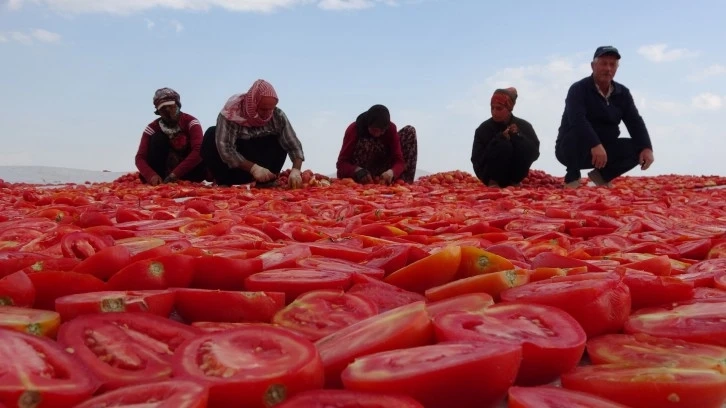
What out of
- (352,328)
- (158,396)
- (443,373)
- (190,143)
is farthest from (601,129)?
(158,396)

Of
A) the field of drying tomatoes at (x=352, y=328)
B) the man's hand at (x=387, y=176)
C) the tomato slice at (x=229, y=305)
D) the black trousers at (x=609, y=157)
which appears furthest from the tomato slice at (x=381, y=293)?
the black trousers at (x=609, y=157)

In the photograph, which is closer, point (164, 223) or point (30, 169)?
point (164, 223)

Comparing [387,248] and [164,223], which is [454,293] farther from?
[164,223]

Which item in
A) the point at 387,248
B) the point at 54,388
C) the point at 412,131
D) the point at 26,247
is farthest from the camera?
the point at 412,131

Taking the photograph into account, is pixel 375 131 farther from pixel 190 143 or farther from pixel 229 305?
pixel 229 305

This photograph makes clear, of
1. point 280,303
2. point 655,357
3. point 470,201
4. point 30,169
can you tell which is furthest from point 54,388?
point 30,169

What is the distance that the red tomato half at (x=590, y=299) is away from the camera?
1584mm

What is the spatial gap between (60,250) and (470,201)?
4456 mm

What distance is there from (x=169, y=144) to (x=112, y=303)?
29.6 feet

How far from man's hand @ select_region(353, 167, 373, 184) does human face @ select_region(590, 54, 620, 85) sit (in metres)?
3.39

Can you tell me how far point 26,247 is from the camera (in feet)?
9.05

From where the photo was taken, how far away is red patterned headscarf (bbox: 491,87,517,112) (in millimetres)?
9430

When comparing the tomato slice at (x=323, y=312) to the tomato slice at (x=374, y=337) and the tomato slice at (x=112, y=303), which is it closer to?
the tomato slice at (x=374, y=337)

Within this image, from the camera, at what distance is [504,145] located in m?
9.50
